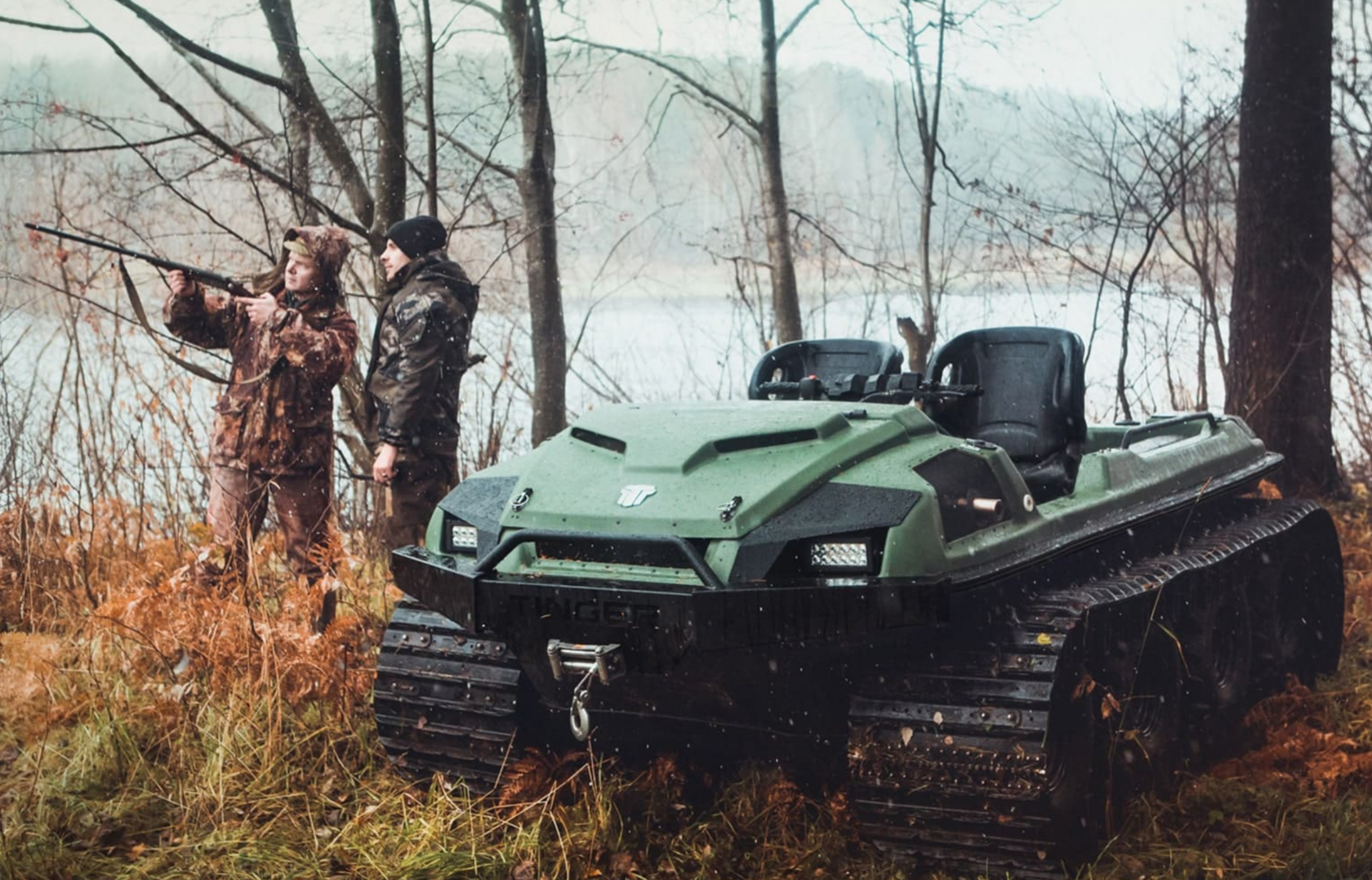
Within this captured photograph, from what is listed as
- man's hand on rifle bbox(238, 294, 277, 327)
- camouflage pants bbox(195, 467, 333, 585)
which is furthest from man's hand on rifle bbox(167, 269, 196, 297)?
camouflage pants bbox(195, 467, 333, 585)

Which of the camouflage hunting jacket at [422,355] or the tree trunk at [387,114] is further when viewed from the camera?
the tree trunk at [387,114]

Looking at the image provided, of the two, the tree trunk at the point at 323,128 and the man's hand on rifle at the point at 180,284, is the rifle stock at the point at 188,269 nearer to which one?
the man's hand on rifle at the point at 180,284

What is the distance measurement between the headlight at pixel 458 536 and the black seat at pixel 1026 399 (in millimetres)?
2099

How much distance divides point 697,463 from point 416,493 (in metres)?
2.54

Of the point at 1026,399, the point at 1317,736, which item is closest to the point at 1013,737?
the point at 1317,736

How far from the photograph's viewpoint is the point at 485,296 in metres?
9.71

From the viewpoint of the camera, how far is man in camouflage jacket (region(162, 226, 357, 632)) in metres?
6.27

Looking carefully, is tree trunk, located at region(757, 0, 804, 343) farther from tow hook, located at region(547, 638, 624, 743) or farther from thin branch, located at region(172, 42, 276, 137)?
tow hook, located at region(547, 638, 624, 743)

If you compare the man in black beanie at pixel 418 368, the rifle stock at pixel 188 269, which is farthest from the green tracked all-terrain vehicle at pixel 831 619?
the rifle stock at pixel 188 269

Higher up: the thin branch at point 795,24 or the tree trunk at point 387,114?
the thin branch at point 795,24

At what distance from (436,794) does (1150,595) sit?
236cm

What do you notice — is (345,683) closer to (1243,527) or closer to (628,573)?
(628,573)

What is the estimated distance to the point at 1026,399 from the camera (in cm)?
575

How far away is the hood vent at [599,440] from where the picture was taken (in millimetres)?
4391
